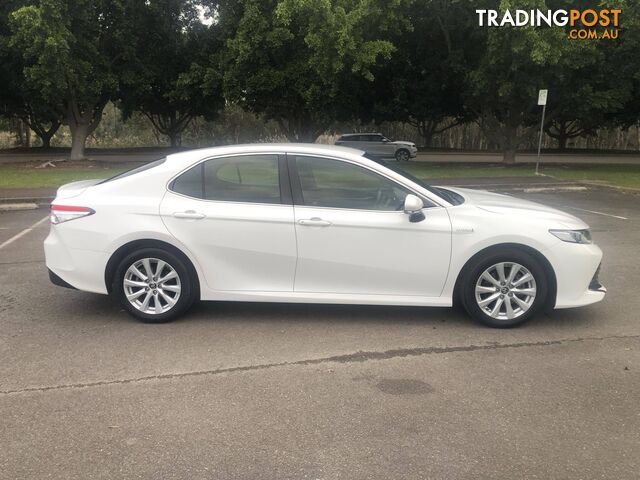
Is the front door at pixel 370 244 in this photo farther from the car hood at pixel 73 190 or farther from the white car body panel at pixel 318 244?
the car hood at pixel 73 190

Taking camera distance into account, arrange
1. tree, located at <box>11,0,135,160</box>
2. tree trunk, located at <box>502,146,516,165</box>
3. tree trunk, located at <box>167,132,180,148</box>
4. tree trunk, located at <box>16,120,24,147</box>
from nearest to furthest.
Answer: tree, located at <box>11,0,135,160</box>
tree trunk, located at <box>502,146,516,165</box>
tree trunk, located at <box>167,132,180,148</box>
tree trunk, located at <box>16,120,24,147</box>

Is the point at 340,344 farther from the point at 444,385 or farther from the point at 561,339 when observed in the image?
the point at 561,339

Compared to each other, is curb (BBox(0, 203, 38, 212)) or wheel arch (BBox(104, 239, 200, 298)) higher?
wheel arch (BBox(104, 239, 200, 298))

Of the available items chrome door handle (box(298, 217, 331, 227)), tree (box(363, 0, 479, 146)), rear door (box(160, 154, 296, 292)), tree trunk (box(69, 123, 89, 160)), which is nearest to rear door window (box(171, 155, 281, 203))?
rear door (box(160, 154, 296, 292))

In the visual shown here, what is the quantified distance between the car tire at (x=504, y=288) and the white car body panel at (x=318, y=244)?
12 centimetres

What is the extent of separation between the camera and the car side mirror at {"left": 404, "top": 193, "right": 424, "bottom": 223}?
4.93 m

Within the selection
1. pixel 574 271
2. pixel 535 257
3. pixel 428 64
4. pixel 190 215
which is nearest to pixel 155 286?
pixel 190 215

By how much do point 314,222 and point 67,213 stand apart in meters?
2.23

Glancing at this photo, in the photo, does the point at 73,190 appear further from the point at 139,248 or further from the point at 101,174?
the point at 101,174

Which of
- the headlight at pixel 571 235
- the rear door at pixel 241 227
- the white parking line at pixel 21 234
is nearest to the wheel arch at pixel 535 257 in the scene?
the headlight at pixel 571 235

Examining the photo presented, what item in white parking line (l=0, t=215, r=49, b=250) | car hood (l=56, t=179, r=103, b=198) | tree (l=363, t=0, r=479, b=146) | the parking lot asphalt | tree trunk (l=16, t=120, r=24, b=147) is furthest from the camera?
tree trunk (l=16, t=120, r=24, b=147)

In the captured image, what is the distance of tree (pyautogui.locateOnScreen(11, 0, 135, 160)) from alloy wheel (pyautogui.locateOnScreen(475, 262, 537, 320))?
20511 millimetres

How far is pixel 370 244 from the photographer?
5082 mm

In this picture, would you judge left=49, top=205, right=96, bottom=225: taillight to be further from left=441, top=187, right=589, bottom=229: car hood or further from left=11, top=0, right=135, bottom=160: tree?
left=11, top=0, right=135, bottom=160: tree
